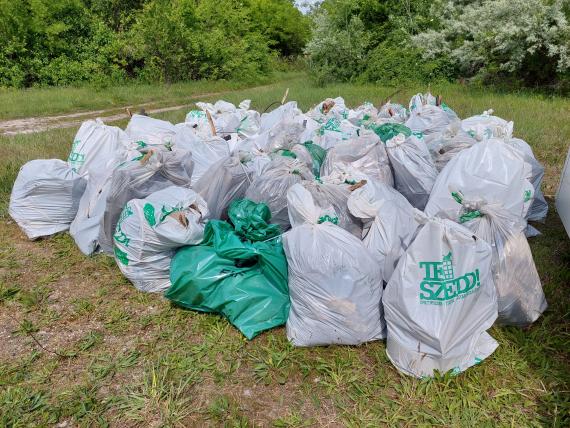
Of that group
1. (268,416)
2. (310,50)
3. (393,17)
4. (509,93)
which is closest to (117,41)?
(310,50)

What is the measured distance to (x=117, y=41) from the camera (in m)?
13.9

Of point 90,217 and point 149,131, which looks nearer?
point 90,217

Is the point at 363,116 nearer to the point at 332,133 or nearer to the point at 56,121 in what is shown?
the point at 332,133

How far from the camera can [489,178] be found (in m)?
2.79

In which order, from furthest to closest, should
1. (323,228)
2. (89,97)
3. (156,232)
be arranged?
(89,97) < (156,232) < (323,228)

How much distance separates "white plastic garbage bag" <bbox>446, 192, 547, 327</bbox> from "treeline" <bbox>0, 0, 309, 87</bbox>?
12.7 meters

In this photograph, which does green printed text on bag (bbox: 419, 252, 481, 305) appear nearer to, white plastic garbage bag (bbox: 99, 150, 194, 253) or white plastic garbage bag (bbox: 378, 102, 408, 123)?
white plastic garbage bag (bbox: 99, 150, 194, 253)

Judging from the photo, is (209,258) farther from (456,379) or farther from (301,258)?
(456,379)

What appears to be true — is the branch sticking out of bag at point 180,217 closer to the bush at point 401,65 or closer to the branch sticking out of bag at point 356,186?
the branch sticking out of bag at point 356,186

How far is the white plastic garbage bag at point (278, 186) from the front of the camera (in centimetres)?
300

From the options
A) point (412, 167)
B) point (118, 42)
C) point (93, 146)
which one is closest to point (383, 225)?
point (412, 167)

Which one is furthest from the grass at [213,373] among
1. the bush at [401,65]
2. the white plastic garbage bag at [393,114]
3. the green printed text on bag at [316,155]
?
the bush at [401,65]

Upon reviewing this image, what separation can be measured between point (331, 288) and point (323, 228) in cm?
31

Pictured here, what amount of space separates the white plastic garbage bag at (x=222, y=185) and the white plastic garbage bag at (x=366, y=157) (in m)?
0.64
